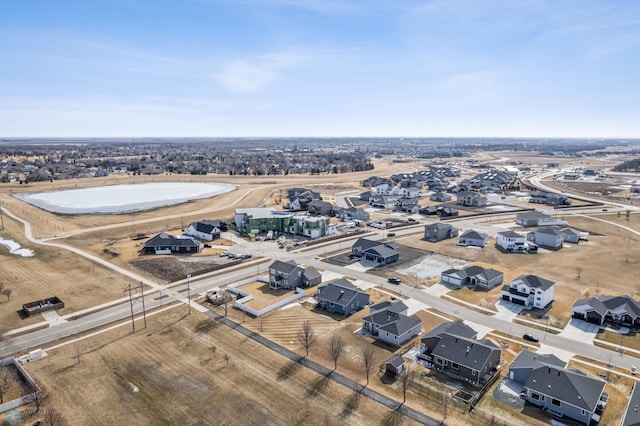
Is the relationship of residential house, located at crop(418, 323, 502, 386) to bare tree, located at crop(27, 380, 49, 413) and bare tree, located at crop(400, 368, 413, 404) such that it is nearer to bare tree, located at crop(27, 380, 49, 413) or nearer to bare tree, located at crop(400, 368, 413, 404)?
bare tree, located at crop(400, 368, 413, 404)

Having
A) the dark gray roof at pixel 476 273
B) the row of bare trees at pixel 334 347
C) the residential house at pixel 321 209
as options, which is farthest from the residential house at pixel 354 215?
the row of bare trees at pixel 334 347

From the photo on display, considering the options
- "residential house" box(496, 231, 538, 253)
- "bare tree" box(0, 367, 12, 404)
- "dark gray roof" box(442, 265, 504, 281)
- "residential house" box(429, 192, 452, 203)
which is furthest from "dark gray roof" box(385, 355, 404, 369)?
"residential house" box(429, 192, 452, 203)

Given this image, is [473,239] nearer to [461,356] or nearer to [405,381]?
[461,356]

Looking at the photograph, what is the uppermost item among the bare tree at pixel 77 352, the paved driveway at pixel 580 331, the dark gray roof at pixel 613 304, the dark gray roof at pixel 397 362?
the dark gray roof at pixel 613 304

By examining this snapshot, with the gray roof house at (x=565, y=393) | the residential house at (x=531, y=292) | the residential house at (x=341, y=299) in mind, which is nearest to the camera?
the gray roof house at (x=565, y=393)

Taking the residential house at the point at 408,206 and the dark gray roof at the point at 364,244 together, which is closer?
the dark gray roof at the point at 364,244

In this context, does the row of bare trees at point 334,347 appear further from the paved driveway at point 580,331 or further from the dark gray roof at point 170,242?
the dark gray roof at point 170,242

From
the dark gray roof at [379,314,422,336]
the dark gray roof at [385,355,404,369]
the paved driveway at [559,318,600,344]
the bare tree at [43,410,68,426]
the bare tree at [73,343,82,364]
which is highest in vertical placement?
the dark gray roof at [379,314,422,336]
